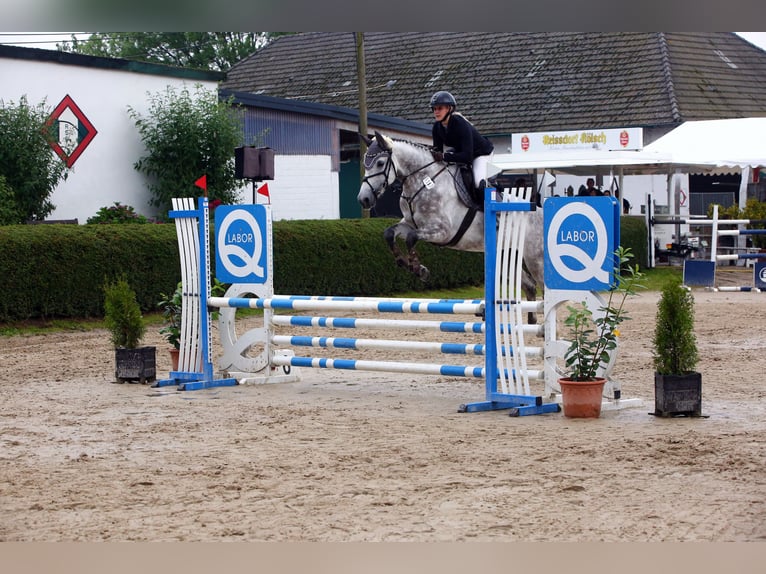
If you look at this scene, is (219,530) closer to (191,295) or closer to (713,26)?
(713,26)

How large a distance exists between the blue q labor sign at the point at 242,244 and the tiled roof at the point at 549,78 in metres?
18.1

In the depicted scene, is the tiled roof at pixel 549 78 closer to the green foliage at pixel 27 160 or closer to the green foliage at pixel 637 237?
the green foliage at pixel 637 237

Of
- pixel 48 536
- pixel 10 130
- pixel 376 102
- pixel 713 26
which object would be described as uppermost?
pixel 376 102

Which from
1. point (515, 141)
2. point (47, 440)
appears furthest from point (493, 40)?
point (47, 440)

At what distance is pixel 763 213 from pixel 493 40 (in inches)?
437

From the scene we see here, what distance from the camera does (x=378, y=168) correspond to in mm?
8727

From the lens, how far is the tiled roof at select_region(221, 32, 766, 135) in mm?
25938

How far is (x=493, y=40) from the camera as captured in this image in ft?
96.9

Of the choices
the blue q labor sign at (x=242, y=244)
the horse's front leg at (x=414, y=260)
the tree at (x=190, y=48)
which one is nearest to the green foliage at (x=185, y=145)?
the blue q labor sign at (x=242, y=244)

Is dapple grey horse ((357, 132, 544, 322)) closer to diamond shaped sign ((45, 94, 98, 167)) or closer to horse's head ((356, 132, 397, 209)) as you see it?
horse's head ((356, 132, 397, 209))

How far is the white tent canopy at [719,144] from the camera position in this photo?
60.0ft

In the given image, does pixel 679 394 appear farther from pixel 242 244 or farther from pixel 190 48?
pixel 190 48

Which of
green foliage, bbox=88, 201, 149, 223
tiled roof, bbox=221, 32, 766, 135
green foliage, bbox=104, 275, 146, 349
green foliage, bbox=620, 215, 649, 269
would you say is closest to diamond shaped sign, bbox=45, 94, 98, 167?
green foliage, bbox=88, 201, 149, 223

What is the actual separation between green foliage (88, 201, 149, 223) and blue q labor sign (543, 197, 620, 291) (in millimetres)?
10152
